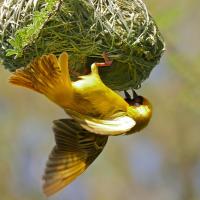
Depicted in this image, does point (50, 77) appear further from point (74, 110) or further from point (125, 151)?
point (125, 151)

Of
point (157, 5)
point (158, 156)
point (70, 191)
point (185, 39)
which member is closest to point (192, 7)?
point (185, 39)

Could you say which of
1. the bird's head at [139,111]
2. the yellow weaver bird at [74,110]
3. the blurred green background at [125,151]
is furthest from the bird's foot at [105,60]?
the blurred green background at [125,151]

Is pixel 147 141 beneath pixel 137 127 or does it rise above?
beneath

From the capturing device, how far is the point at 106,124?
2.77 meters

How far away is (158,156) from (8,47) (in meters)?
7.21

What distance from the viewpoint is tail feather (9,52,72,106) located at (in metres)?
2.72

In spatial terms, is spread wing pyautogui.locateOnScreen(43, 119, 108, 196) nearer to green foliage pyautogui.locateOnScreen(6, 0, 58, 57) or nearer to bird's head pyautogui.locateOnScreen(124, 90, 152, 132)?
bird's head pyautogui.locateOnScreen(124, 90, 152, 132)

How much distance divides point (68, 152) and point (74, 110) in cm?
24

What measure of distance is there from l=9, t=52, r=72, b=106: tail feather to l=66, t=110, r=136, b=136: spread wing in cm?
8

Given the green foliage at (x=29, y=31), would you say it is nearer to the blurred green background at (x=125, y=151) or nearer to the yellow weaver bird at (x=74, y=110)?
the yellow weaver bird at (x=74, y=110)

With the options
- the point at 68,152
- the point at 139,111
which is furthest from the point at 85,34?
the point at 68,152

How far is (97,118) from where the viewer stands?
2.80m

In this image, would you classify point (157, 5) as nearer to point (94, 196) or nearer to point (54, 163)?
point (54, 163)

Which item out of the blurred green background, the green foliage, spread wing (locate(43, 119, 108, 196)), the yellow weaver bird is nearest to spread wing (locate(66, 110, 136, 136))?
the yellow weaver bird
